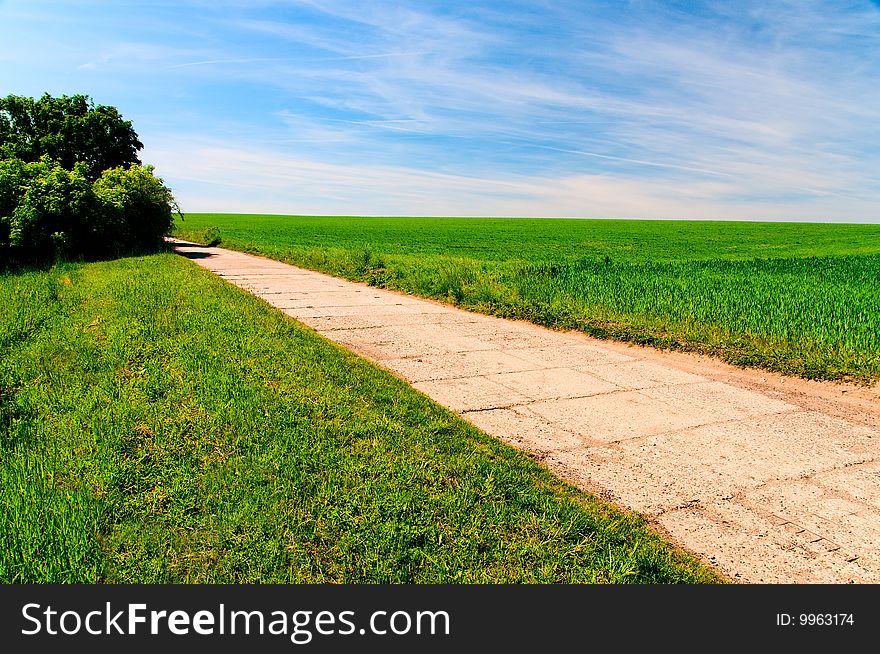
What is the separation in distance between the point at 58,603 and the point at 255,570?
0.78 metres

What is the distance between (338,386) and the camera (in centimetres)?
546

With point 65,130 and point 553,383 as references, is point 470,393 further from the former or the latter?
point 65,130

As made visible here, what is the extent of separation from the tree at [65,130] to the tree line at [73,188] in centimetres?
4

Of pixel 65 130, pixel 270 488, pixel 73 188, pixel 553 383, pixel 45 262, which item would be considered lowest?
pixel 270 488

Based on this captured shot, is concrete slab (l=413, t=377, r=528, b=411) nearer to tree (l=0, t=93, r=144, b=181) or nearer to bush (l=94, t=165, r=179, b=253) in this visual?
bush (l=94, t=165, r=179, b=253)

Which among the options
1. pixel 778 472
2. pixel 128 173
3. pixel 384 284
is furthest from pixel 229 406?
pixel 128 173

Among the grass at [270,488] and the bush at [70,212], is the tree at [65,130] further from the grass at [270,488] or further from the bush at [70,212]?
the grass at [270,488]

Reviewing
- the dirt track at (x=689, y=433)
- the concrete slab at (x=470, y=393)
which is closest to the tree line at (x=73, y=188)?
the dirt track at (x=689, y=433)

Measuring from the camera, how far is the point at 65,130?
24.7 meters

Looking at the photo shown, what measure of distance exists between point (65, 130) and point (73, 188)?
8696 millimetres

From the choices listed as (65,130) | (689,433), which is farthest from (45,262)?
(689,433)

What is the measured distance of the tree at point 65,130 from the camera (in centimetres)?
2425

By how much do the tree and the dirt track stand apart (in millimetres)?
21639

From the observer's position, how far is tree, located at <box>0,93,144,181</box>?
24.2m
